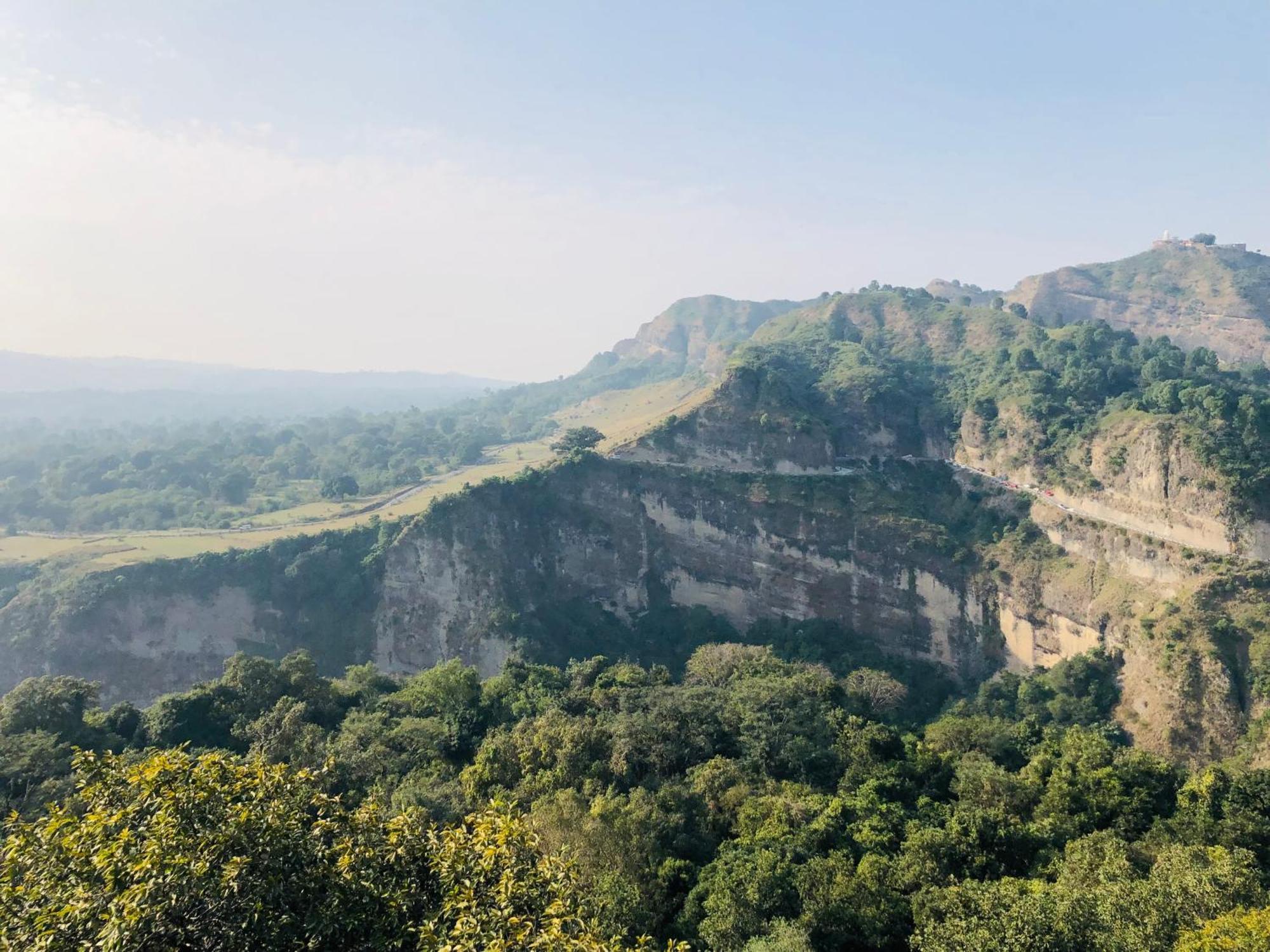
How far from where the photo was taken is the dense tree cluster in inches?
341

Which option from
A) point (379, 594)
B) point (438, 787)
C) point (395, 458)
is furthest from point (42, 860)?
point (395, 458)

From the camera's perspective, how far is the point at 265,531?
63719 millimetres

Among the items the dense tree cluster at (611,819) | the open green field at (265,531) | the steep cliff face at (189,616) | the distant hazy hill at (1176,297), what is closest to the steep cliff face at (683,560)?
the steep cliff face at (189,616)

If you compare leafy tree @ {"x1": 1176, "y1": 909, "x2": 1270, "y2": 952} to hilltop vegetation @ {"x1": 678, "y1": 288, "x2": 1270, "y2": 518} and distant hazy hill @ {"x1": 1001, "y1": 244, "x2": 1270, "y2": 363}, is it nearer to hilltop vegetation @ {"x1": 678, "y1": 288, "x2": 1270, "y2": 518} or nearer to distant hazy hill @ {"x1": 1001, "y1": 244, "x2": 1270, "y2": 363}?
hilltop vegetation @ {"x1": 678, "y1": 288, "x2": 1270, "y2": 518}

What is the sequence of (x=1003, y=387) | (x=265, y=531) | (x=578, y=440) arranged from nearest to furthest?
(x=1003, y=387) < (x=265, y=531) < (x=578, y=440)

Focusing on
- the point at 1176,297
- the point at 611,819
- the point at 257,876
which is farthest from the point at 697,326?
the point at 257,876

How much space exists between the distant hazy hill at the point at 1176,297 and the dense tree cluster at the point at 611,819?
79322 millimetres

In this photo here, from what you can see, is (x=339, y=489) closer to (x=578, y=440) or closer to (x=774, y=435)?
(x=578, y=440)

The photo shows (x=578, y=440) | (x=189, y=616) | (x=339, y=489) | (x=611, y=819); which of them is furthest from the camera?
(x=339, y=489)

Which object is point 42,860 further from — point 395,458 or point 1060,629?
point 395,458

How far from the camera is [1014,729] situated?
29484mm

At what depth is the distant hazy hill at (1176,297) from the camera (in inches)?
3610

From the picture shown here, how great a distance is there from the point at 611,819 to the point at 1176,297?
118271mm

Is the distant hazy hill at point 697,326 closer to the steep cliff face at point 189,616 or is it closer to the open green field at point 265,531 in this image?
the open green field at point 265,531
